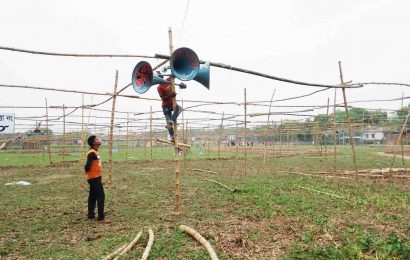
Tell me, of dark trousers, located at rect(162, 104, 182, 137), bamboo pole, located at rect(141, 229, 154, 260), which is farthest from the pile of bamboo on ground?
dark trousers, located at rect(162, 104, 182, 137)

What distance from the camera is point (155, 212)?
6.48 meters

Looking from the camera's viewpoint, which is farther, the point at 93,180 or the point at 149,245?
the point at 93,180

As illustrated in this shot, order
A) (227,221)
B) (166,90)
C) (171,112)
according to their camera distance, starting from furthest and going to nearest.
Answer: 1. (171,112)
2. (166,90)
3. (227,221)

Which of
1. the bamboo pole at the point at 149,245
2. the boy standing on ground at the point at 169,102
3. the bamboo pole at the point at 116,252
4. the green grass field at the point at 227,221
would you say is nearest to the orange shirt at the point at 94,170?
the green grass field at the point at 227,221

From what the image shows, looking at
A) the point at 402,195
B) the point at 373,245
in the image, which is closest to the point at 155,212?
the point at 373,245

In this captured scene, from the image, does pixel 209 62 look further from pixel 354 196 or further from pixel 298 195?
pixel 354 196

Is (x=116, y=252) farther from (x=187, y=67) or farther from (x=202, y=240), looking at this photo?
(x=187, y=67)

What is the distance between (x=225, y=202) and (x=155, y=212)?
151 cm

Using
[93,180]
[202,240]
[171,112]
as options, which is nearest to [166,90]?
[171,112]

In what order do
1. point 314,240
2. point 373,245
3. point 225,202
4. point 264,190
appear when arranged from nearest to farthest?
point 373,245 → point 314,240 → point 225,202 → point 264,190

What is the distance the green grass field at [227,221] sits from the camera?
4.22 metres

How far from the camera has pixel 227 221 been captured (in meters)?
5.53

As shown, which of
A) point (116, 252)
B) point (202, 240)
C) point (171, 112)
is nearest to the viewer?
point (116, 252)

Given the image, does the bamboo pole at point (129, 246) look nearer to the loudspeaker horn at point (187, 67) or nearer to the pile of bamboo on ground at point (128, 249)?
the pile of bamboo on ground at point (128, 249)
